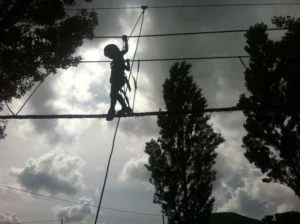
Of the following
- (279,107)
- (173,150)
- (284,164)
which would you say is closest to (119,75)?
(279,107)

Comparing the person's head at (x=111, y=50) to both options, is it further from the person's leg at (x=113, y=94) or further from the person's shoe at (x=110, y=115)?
the person's shoe at (x=110, y=115)

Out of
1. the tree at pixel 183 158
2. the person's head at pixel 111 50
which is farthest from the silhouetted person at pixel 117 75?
the tree at pixel 183 158

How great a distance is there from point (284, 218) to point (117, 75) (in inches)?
353

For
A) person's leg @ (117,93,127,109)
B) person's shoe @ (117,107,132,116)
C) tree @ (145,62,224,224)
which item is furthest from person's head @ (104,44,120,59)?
tree @ (145,62,224,224)

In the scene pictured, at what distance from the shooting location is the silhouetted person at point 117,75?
19.1 ft

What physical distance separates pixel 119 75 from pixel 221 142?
366 inches

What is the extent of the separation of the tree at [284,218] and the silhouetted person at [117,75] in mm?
8175

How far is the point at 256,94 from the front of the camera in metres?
12.5

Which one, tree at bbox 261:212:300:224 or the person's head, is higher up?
the person's head

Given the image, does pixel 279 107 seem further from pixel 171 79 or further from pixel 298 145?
pixel 171 79

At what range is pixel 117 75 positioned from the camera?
20.0 ft

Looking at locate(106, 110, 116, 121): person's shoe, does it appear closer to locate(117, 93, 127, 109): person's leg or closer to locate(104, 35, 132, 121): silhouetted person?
locate(104, 35, 132, 121): silhouetted person

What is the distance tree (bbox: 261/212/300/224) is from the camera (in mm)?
10156

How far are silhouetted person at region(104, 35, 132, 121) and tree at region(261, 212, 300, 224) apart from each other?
8.17 m
